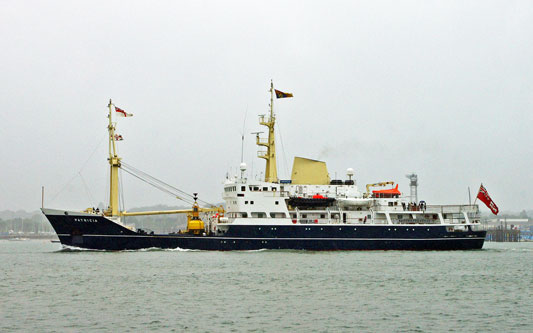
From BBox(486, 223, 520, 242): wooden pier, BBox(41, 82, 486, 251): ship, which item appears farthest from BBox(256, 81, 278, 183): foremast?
BBox(486, 223, 520, 242): wooden pier

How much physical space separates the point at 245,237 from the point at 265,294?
18.7 meters

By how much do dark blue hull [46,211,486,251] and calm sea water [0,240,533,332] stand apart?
13.4 feet

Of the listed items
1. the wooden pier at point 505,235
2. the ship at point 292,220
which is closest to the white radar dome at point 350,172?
the ship at point 292,220

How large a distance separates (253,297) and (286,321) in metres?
4.52

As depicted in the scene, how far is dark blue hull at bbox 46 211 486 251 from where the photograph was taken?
4294 centimetres

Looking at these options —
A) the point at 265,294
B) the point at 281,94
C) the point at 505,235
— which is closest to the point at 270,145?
the point at 281,94

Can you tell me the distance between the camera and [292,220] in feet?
145

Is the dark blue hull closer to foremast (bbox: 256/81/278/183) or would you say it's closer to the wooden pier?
foremast (bbox: 256/81/278/183)

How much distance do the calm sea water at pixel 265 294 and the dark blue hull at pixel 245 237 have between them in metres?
4.08

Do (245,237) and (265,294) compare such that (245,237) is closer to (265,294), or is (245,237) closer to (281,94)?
(281,94)

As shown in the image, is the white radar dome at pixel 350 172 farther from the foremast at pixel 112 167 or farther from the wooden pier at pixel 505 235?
the wooden pier at pixel 505 235

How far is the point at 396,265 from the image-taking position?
35062 mm

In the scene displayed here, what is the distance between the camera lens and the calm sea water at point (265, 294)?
19.0m

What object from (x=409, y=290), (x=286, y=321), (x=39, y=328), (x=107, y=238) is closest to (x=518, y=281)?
(x=409, y=290)
